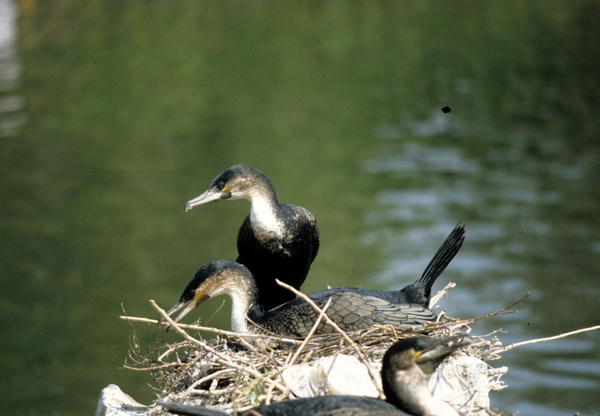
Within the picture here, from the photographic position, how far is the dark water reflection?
1544 centimetres

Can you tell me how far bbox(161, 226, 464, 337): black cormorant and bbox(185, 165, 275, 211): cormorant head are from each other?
461 millimetres

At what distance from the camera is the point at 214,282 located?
5582mm

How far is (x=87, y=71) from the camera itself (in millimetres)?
23141

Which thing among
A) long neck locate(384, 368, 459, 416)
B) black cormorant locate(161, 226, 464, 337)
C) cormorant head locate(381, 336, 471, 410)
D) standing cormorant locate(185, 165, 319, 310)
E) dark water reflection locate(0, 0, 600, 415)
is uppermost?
dark water reflection locate(0, 0, 600, 415)

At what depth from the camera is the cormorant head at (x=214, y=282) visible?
5.57 meters

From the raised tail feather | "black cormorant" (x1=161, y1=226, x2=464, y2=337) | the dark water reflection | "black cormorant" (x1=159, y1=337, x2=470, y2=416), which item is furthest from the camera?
the dark water reflection

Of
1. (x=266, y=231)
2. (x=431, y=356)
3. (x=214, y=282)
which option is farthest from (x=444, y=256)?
(x=431, y=356)

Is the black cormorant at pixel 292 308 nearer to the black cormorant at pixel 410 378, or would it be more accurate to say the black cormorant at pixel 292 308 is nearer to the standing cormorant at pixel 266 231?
the standing cormorant at pixel 266 231

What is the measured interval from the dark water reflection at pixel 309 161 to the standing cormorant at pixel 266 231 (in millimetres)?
7619

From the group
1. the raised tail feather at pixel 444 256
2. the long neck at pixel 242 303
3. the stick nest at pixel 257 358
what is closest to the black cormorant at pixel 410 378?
the stick nest at pixel 257 358

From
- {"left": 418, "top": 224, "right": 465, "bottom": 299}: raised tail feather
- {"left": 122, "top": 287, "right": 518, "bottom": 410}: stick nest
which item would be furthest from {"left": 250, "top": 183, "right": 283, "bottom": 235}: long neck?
{"left": 418, "top": 224, "right": 465, "bottom": 299}: raised tail feather

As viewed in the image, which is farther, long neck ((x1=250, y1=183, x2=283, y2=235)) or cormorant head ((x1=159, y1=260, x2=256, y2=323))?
long neck ((x1=250, y1=183, x2=283, y2=235))

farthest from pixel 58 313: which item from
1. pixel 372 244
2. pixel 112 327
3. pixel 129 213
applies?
pixel 372 244

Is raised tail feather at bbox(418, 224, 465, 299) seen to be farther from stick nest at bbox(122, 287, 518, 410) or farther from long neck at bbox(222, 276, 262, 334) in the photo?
long neck at bbox(222, 276, 262, 334)
